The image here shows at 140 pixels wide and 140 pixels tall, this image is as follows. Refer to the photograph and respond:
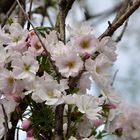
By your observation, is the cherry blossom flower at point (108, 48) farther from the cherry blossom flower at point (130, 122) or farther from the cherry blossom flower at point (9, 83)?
the cherry blossom flower at point (130, 122)

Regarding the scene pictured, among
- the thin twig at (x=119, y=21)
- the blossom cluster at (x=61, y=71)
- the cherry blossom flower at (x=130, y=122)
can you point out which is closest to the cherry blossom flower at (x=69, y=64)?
the blossom cluster at (x=61, y=71)

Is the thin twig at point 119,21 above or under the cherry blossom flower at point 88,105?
above

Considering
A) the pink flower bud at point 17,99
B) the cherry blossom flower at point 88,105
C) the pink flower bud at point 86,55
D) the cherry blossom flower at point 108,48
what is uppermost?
the cherry blossom flower at point 108,48

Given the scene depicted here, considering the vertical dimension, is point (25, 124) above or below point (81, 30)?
below

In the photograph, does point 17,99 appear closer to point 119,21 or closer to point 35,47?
point 35,47

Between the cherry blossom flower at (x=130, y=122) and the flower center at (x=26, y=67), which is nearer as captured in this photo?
the flower center at (x=26, y=67)

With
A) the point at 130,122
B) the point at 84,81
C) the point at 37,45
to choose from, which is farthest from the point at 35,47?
the point at 130,122

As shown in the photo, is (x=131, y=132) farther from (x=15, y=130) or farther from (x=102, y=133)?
(x=15, y=130)

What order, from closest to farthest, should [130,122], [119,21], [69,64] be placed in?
[69,64] → [119,21] → [130,122]

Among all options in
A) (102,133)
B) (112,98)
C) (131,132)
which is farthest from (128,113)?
(112,98)

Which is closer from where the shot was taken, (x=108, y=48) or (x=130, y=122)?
(x=108, y=48)
